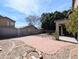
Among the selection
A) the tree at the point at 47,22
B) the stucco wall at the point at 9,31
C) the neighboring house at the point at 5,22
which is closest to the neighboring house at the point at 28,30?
the stucco wall at the point at 9,31

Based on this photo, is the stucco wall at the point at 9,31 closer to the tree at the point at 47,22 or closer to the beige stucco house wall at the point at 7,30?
the beige stucco house wall at the point at 7,30

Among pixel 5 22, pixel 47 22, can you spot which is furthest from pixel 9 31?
pixel 47 22

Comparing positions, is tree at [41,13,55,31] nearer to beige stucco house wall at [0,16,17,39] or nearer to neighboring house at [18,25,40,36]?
neighboring house at [18,25,40,36]

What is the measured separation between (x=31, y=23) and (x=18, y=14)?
485cm

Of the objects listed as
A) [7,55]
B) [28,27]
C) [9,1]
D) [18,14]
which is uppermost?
[9,1]

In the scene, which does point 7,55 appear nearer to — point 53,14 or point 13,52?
point 13,52

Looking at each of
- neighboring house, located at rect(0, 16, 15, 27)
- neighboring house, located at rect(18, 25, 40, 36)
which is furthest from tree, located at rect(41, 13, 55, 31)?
neighboring house, located at rect(0, 16, 15, 27)

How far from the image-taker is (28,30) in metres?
21.3

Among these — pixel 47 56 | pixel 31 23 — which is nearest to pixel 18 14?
pixel 31 23

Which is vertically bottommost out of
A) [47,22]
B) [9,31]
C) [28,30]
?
[9,31]

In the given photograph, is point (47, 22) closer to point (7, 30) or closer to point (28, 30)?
point (28, 30)

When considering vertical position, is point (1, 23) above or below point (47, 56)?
above

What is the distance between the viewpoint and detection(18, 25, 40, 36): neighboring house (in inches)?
787

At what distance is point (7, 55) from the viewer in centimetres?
988
